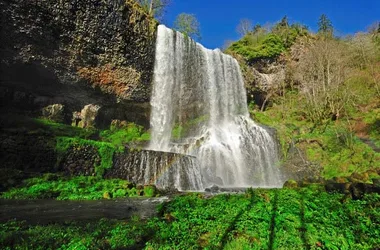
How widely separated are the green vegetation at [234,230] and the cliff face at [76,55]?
55.4 feet

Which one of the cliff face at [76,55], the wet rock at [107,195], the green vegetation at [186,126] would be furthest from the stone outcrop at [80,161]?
the green vegetation at [186,126]

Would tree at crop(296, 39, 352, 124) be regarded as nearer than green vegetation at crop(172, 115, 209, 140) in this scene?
No

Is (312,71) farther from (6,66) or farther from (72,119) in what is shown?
(6,66)

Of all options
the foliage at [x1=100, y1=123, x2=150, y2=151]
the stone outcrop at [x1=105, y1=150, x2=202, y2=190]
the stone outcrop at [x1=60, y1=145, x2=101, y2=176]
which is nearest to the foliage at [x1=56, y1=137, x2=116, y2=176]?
the stone outcrop at [x1=60, y1=145, x2=101, y2=176]

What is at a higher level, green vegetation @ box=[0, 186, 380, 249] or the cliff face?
the cliff face

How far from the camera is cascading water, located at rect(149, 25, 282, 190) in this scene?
20.6m

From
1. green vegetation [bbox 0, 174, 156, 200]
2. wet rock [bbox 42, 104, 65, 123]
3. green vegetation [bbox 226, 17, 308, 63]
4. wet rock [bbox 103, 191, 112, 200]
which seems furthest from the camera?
green vegetation [bbox 226, 17, 308, 63]

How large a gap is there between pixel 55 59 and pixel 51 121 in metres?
5.06

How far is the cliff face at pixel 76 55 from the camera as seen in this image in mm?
18250

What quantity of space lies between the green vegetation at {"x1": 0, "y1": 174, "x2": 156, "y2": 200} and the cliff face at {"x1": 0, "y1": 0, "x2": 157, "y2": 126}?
10888mm

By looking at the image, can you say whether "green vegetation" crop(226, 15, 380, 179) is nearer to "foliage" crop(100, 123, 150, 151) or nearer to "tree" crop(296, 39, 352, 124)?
"tree" crop(296, 39, 352, 124)

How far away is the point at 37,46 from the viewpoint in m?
19.0

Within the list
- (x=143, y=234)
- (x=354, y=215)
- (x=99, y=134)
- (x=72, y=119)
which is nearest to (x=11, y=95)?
(x=72, y=119)

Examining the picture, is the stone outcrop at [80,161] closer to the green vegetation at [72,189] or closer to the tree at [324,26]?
the green vegetation at [72,189]
